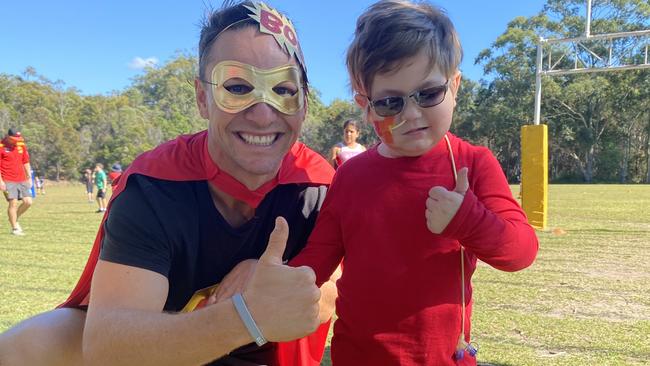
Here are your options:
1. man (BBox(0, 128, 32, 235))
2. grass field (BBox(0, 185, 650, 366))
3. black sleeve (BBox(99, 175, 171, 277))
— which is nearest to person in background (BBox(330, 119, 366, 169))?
grass field (BBox(0, 185, 650, 366))

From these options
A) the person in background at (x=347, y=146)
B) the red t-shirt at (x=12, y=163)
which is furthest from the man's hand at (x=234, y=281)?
the red t-shirt at (x=12, y=163)

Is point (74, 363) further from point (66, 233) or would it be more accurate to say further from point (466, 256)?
point (66, 233)

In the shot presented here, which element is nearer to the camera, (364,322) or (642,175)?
(364,322)

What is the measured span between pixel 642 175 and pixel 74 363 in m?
49.5

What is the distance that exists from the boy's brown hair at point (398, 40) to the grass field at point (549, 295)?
7.82 feet

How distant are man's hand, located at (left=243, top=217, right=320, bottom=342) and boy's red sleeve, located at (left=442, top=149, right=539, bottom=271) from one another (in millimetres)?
462

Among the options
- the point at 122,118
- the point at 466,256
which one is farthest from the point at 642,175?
the point at 122,118

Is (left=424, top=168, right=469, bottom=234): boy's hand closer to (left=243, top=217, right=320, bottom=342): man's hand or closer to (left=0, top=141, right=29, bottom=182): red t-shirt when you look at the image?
(left=243, top=217, right=320, bottom=342): man's hand

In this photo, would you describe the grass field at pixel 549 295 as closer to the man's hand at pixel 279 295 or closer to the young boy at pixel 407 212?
the young boy at pixel 407 212

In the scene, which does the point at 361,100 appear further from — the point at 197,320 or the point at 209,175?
the point at 197,320

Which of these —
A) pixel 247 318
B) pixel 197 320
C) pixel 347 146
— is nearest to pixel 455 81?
pixel 247 318

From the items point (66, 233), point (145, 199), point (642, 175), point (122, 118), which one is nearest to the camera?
point (145, 199)

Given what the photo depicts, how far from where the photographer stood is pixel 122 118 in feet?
201

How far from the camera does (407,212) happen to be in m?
1.70
